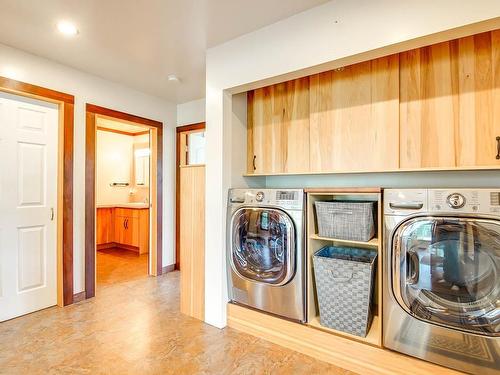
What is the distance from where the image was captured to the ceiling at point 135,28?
1918 mm

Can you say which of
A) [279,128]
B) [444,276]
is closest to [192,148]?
[279,128]

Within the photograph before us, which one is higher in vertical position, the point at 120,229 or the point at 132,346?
the point at 120,229

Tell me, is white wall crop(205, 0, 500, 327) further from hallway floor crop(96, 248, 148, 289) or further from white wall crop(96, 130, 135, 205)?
white wall crop(96, 130, 135, 205)

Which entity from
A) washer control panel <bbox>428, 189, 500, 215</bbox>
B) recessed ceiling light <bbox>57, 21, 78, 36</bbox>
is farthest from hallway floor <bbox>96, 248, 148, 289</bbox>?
washer control panel <bbox>428, 189, 500, 215</bbox>

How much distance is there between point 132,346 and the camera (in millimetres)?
2113

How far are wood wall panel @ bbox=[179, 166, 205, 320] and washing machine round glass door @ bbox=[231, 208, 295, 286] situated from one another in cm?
39

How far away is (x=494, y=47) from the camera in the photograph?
167 cm

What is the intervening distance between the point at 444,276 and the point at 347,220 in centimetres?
62

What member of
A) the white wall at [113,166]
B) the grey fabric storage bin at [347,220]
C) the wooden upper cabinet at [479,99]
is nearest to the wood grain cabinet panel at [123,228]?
the white wall at [113,166]

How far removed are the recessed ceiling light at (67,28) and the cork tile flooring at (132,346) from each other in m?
2.46

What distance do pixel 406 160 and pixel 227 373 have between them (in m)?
1.88

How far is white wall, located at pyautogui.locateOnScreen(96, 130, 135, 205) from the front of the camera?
565cm

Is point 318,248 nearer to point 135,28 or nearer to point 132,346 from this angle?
point 132,346

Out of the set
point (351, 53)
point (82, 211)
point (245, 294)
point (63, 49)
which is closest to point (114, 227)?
point (82, 211)
